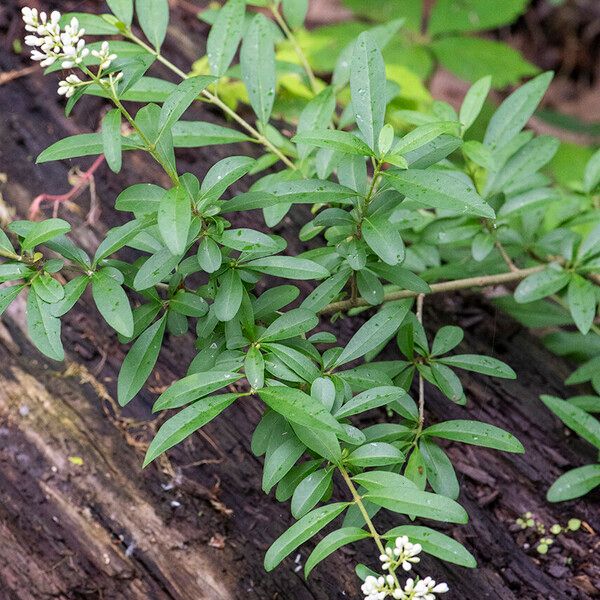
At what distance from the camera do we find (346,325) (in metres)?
2.01

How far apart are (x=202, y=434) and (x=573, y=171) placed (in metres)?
2.43

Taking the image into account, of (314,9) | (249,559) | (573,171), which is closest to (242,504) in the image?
(249,559)

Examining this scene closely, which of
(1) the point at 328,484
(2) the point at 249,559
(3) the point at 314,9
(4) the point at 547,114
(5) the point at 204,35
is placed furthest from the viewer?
(3) the point at 314,9

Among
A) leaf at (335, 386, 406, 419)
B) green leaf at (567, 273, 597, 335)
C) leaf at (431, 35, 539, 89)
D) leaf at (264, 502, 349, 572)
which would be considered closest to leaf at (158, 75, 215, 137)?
leaf at (335, 386, 406, 419)

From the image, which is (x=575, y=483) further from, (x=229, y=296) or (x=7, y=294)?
(x=7, y=294)

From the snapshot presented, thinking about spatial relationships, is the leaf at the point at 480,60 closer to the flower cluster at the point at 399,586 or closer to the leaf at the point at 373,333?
the leaf at the point at 373,333

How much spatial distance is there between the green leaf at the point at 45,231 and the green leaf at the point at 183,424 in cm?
37

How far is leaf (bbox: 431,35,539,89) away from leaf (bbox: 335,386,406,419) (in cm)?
243

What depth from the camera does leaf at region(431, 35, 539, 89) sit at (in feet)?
11.1

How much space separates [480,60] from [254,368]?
2628mm

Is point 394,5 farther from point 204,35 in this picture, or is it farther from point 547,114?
point 204,35

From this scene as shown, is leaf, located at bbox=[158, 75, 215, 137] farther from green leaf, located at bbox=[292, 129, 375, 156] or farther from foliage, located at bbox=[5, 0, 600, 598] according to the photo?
green leaf, located at bbox=[292, 129, 375, 156]

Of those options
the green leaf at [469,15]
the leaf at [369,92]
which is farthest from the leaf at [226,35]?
the green leaf at [469,15]

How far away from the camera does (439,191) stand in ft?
4.14
